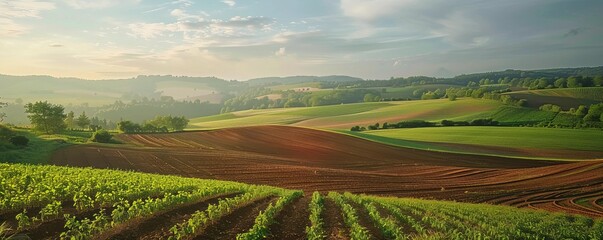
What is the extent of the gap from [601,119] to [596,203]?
210 feet

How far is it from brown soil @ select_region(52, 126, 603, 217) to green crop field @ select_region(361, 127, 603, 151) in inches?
477

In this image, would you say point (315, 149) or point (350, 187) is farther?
point (315, 149)

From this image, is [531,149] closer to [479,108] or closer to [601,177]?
[601,177]

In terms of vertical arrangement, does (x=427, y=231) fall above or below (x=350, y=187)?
above

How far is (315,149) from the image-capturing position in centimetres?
6141

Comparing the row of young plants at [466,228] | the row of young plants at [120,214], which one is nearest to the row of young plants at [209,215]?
the row of young plants at [120,214]

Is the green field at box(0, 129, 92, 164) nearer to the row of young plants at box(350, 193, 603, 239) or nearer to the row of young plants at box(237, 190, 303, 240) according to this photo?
the row of young plants at box(237, 190, 303, 240)

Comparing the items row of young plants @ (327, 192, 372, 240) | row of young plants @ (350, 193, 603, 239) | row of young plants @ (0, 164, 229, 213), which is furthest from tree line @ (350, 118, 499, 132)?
row of young plants @ (0, 164, 229, 213)

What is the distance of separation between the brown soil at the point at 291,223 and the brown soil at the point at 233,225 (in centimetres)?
120

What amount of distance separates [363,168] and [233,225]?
1364 inches

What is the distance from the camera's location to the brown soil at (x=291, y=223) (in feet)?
50.2

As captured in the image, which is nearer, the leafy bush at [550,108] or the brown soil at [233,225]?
the brown soil at [233,225]

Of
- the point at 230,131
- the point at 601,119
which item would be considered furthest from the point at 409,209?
the point at 601,119

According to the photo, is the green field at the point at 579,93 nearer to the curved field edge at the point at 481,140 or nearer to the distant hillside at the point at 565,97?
the distant hillside at the point at 565,97
